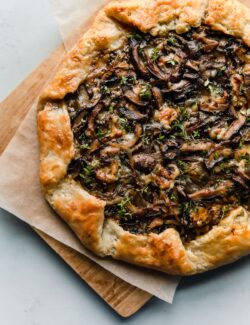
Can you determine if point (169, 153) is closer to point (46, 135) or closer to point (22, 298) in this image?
point (46, 135)

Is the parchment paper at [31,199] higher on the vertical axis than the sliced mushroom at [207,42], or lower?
lower

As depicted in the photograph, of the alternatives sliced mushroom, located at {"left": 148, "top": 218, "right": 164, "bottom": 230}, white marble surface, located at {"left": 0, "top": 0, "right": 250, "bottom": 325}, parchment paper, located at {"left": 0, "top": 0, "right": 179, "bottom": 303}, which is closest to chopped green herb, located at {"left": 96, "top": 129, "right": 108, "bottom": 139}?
parchment paper, located at {"left": 0, "top": 0, "right": 179, "bottom": 303}

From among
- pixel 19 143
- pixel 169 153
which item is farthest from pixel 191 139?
pixel 19 143

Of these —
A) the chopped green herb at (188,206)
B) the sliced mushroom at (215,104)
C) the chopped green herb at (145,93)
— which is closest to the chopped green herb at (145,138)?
the chopped green herb at (145,93)

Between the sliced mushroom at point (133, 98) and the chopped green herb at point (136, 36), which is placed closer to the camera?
the sliced mushroom at point (133, 98)

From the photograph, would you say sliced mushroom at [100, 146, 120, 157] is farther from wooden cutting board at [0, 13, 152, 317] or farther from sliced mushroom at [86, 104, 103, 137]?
wooden cutting board at [0, 13, 152, 317]

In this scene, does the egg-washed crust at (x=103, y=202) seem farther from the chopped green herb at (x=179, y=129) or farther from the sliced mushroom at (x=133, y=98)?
the chopped green herb at (x=179, y=129)

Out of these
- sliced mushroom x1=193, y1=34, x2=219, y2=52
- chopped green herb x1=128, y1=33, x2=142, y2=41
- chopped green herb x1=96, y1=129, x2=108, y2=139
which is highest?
Answer: chopped green herb x1=128, y1=33, x2=142, y2=41
